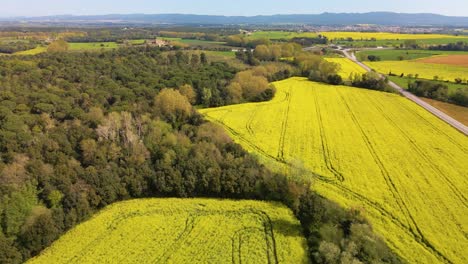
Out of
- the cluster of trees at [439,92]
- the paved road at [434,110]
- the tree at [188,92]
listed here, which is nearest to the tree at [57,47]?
the tree at [188,92]

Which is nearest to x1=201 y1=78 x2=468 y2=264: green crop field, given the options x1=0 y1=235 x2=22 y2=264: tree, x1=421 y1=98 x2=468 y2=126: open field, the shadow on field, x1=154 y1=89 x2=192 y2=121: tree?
x1=421 y1=98 x2=468 y2=126: open field

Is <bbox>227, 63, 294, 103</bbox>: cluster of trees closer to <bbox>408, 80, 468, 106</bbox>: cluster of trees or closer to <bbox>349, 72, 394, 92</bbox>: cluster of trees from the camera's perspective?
<bbox>349, 72, 394, 92</bbox>: cluster of trees

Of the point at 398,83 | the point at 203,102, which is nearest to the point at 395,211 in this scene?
the point at 203,102

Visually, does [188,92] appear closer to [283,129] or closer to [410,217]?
[283,129]

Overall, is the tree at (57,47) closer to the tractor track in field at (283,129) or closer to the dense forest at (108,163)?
the dense forest at (108,163)

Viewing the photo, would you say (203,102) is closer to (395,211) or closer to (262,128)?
(262,128)

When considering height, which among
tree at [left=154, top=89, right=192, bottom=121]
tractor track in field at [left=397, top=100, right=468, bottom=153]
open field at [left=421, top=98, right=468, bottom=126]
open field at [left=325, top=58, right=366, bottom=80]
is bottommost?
tractor track in field at [left=397, top=100, right=468, bottom=153]
